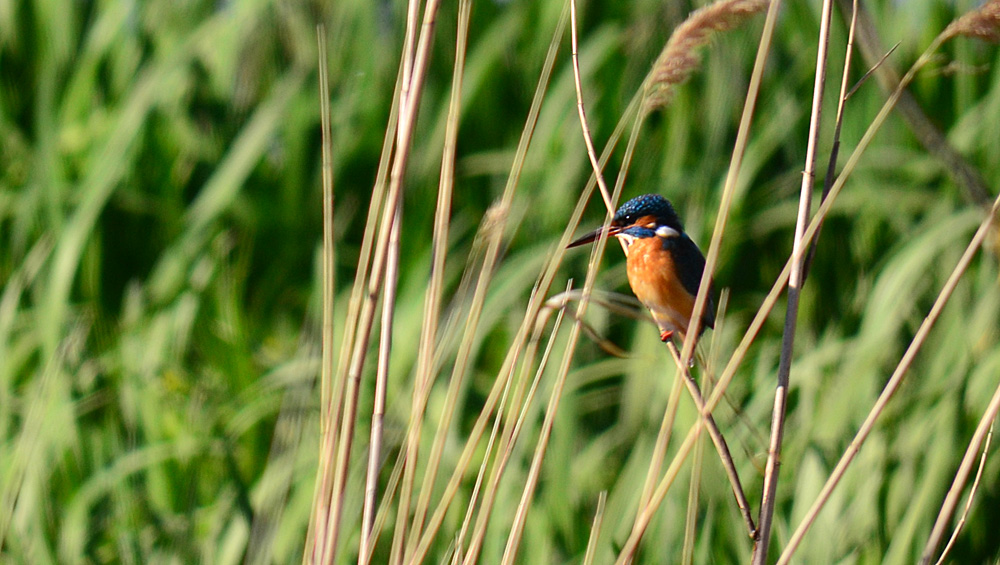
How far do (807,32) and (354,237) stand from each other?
131cm

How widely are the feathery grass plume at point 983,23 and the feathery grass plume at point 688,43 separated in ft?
0.60

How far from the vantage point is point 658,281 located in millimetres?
1785

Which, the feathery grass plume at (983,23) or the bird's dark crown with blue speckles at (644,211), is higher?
the feathery grass plume at (983,23)

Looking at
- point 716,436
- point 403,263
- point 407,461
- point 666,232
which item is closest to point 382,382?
point 407,461

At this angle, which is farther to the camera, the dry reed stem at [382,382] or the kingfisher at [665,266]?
the kingfisher at [665,266]

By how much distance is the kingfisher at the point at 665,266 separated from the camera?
168cm

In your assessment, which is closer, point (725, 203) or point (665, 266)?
point (725, 203)

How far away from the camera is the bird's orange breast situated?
1757mm

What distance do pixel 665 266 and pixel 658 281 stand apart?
0.11 feet

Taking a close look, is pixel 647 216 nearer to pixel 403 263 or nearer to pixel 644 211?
pixel 644 211

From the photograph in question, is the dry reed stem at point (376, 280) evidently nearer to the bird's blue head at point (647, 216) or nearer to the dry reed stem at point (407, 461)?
the dry reed stem at point (407, 461)

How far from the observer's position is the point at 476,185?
8.55 feet

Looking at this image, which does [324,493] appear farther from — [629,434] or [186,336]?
[186,336]

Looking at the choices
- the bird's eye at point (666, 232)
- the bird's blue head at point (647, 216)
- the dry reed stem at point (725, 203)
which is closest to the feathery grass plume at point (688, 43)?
the dry reed stem at point (725, 203)
